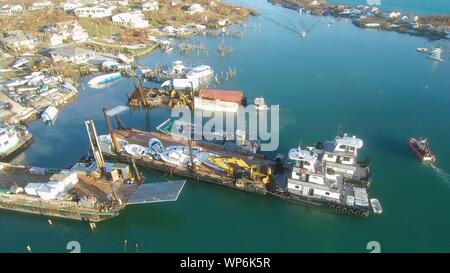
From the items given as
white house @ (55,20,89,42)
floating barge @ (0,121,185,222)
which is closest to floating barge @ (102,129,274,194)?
floating barge @ (0,121,185,222)

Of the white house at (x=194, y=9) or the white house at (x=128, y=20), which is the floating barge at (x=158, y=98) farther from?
the white house at (x=194, y=9)

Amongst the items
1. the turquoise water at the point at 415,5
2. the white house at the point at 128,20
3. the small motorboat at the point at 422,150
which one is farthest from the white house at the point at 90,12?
the turquoise water at the point at 415,5

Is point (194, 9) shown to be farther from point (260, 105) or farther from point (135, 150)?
point (135, 150)

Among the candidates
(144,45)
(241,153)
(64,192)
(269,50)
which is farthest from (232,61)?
(64,192)

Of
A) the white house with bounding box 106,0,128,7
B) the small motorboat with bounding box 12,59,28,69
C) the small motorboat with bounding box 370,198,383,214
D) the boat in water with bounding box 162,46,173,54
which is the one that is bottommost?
the small motorboat with bounding box 370,198,383,214

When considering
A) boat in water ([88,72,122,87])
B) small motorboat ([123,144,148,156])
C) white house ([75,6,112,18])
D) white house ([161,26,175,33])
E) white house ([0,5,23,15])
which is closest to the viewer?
small motorboat ([123,144,148,156])

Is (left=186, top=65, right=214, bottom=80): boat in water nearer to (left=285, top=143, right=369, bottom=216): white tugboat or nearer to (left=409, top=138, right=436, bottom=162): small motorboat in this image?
(left=285, top=143, right=369, bottom=216): white tugboat
